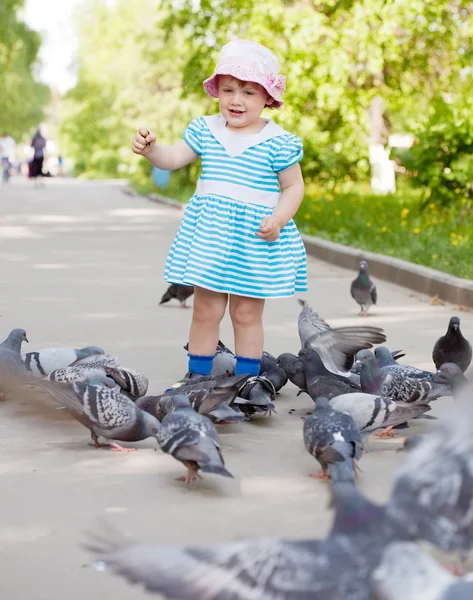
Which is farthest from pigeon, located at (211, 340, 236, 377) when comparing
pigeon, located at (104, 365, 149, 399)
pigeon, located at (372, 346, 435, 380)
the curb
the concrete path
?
the curb

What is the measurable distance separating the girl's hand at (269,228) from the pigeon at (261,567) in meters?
3.10

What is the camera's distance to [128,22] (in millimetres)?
57750

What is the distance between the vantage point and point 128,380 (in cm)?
550

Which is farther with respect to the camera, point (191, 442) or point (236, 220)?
point (236, 220)

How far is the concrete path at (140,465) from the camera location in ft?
12.0

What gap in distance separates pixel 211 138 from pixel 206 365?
3.88ft

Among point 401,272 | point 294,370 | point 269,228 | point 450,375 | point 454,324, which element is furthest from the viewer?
point 401,272

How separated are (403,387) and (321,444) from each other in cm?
101

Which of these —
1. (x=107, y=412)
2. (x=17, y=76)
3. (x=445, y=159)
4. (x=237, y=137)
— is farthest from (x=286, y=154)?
(x=17, y=76)

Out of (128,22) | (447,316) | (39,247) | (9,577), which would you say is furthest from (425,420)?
(128,22)

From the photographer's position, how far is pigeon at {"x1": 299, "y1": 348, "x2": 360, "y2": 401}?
5406 millimetres

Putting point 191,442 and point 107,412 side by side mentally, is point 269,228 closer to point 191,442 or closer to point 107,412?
point 107,412

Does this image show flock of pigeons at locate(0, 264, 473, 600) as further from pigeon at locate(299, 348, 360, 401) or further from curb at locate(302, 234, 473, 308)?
curb at locate(302, 234, 473, 308)

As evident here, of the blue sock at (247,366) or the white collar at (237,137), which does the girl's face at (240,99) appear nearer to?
the white collar at (237,137)
